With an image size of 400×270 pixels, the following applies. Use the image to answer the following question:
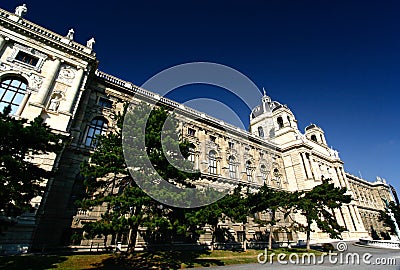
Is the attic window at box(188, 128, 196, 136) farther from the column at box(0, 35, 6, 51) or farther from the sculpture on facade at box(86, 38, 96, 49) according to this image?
the column at box(0, 35, 6, 51)

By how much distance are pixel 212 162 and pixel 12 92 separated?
894 inches

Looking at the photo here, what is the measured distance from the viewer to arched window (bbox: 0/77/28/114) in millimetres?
15961

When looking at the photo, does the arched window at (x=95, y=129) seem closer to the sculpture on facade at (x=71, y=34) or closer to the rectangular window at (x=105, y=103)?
the rectangular window at (x=105, y=103)

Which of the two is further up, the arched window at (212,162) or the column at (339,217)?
the arched window at (212,162)

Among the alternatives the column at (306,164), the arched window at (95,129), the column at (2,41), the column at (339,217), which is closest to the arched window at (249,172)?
the column at (306,164)

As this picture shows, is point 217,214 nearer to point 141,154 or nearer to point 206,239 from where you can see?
point 141,154

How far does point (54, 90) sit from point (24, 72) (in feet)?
8.28

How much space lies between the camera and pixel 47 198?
49.8ft

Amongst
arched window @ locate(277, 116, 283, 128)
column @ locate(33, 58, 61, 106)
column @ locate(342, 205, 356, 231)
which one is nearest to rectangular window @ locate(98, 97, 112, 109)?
column @ locate(33, 58, 61, 106)

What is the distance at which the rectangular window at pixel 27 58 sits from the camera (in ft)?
57.1

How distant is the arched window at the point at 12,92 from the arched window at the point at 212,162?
70.0 ft

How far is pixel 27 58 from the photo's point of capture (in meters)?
17.8

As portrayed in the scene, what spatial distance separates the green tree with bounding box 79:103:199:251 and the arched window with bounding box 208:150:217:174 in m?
14.5

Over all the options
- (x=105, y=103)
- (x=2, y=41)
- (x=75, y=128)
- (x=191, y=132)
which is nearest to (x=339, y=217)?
(x=191, y=132)
